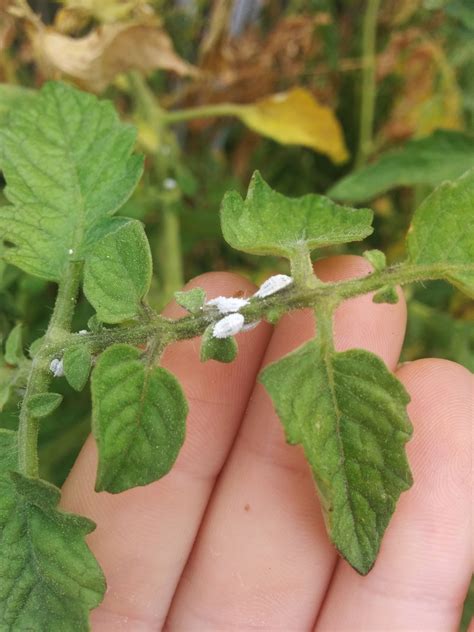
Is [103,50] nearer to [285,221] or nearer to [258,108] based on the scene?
[258,108]

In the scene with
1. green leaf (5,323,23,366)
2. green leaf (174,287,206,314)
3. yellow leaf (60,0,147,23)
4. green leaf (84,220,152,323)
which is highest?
yellow leaf (60,0,147,23)

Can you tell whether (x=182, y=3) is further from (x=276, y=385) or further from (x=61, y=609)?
(x=61, y=609)

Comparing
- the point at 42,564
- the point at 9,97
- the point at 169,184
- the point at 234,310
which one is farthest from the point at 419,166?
the point at 42,564

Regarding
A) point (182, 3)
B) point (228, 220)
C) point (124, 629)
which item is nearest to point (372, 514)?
point (228, 220)

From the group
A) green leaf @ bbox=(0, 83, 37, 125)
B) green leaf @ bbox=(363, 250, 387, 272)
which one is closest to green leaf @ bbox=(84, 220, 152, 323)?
green leaf @ bbox=(363, 250, 387, 272)

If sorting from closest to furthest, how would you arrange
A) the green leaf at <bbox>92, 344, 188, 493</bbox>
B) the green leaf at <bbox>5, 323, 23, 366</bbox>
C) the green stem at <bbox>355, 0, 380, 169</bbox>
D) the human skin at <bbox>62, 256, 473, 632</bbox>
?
the green leaf at <bbox>92, 344, 188, 493</bbox> < the green leaf at <bbox>5, 323, 23, 366</bbox> < the human skin at <bbox>62, 256, 473, 632</bbox> < the green stem at <bbox>355, 0, 380, 169</bbox>

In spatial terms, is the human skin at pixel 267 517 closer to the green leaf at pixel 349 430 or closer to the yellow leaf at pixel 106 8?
the green leaf at pixel 349 430

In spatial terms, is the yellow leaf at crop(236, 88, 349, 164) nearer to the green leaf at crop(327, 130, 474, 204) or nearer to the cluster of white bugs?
the green leaf at crop(327, 130, 474, 204)
